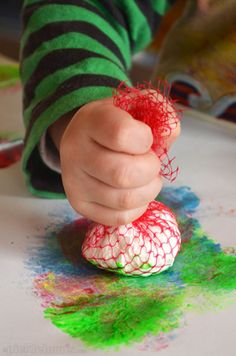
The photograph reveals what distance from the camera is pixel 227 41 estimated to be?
64 cm

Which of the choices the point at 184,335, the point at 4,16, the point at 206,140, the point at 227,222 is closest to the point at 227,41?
the point at 206,140

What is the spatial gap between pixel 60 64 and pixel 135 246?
0.62 feet

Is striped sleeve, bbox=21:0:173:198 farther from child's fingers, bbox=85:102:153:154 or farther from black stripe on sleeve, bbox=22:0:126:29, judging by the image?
child's fingers, bbox=85:102:153:154

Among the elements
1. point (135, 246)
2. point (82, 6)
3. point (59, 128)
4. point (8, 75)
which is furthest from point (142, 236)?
point (8, 75)

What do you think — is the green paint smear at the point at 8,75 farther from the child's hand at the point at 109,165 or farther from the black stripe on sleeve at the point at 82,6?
the child's hand at the point at 109,165

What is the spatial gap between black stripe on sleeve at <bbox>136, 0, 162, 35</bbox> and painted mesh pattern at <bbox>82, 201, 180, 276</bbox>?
0.33 metres

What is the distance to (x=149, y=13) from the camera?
0.67m

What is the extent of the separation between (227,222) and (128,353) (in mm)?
155

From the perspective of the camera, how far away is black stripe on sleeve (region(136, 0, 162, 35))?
0.66 m

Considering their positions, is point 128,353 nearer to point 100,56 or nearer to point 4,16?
point 100,56

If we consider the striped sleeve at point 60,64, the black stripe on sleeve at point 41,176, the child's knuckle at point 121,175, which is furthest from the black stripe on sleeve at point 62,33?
the child's knuckle at point 121,175

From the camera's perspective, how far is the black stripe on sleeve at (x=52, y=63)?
50 cm

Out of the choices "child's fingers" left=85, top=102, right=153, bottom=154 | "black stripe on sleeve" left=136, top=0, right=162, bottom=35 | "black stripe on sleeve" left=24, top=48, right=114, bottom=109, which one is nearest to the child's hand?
"child's fingers" left=85, top=102, right=153, bottom=154

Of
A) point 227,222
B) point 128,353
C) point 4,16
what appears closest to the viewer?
point 128,353
